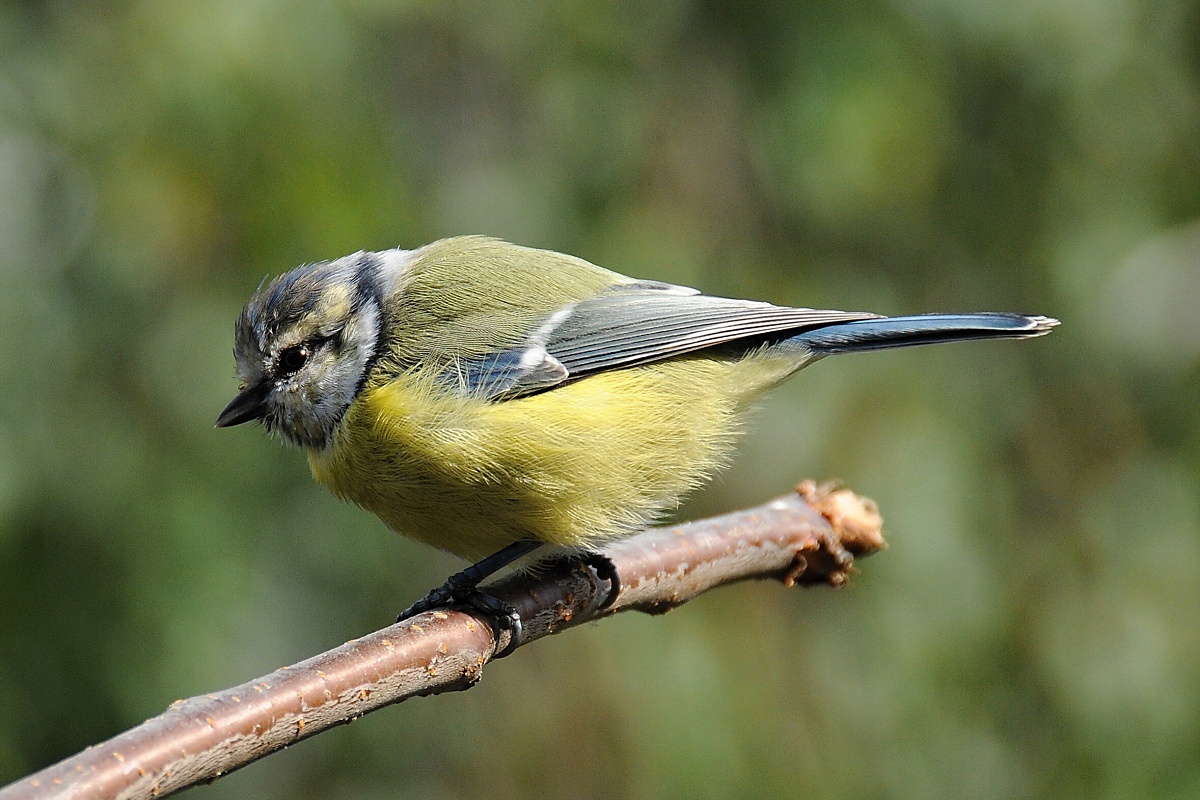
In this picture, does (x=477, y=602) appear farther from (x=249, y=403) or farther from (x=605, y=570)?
(x=249, y=403)

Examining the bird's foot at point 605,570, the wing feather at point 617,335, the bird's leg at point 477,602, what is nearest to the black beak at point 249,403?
the wing feather at point 617,335

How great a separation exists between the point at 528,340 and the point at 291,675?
93cm

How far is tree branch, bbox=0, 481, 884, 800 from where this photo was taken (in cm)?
126

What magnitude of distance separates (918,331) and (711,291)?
44.6 inches

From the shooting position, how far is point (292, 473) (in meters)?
3.07

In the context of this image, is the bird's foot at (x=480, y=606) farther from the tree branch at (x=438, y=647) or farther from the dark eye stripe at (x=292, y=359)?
the dark eye stripe at (x=292, y=359)

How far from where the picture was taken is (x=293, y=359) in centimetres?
229

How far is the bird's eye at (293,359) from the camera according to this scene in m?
2.28

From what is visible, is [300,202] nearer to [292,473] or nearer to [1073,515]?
[292,473]

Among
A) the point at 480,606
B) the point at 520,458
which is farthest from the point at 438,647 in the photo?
the point at 520,458

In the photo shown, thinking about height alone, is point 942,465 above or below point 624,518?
above

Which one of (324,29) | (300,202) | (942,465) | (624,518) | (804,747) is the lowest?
(804,747)

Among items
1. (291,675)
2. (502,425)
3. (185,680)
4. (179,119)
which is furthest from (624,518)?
(179,119)

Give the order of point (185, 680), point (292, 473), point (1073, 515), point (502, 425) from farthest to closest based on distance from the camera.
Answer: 1. point (1073, 515)
2. point (292, 473)
3. point (185, 680)
4. point (502, 425)
